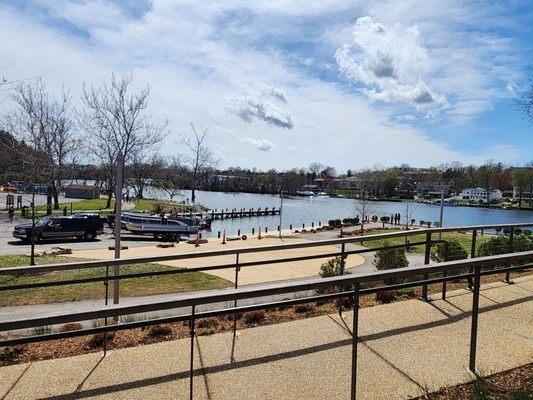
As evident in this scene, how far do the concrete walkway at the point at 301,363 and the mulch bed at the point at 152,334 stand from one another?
0.44 m

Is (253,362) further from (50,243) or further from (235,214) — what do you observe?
(235,214)

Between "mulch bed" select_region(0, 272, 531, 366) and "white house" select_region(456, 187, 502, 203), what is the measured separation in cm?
13381

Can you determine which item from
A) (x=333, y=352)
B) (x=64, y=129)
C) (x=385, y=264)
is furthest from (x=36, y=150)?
(x=333, y=352)

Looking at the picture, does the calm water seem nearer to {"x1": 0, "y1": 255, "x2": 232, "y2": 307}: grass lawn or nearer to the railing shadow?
{"x1": 0, "y1": 255, "x2": 232, "y2": 307}: grass lawn

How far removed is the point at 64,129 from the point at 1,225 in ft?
49.5

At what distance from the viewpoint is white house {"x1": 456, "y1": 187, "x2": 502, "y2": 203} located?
126188 mm

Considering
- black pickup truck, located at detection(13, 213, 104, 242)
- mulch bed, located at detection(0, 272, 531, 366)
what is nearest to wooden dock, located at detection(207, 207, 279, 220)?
black pickup truck, located at detection(13, 213, 104, 242)

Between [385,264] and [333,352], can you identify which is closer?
[333,352]

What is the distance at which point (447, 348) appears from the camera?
4074mm

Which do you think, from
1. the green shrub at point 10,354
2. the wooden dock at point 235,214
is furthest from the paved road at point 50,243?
the wooden dock at point 235,214

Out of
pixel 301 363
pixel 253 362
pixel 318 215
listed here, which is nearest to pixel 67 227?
pixel 253 362

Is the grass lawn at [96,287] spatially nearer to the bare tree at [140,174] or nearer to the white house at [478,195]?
the bare tree at [140,174]

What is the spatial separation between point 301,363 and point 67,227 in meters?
25.0

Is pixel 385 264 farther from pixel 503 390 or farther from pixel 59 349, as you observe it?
pixel 59 349
